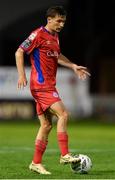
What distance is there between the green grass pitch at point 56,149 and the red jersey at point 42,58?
1.29 meters

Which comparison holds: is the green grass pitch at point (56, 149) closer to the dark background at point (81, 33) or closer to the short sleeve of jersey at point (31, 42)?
the short sleeve of jersey at point (31, 42)

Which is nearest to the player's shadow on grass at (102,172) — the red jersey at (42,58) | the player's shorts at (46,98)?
the player's shorts at (46,98)

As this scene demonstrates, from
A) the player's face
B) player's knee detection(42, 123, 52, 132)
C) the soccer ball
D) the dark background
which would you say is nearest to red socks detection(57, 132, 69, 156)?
the soccer ball

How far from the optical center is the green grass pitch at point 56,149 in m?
13.0

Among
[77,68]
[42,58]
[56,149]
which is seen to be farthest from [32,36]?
[56,149]

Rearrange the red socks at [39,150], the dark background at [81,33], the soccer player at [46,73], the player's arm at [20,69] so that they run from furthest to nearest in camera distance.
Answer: the dark background at [81,33]
the red socks at [39,150]
the soccer player at [46,73]
the player's arm at [20,69]

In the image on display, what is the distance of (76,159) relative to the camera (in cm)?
1279

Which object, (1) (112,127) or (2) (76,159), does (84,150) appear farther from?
(1) (112,127)

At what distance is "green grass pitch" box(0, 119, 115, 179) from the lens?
42.5 ft

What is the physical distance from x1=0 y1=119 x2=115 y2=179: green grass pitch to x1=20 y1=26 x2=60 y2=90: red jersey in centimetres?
129

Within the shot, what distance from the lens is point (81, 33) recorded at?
1531 inches

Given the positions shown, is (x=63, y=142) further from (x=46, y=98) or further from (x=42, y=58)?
(x=42, y=58)

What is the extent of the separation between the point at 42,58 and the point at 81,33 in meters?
25.8

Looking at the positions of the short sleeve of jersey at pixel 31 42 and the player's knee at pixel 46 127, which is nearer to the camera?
the short sleeve of jersey at pixel 31 42
